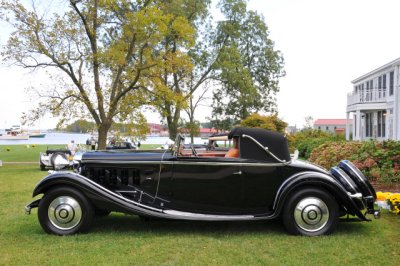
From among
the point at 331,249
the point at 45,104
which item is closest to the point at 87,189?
the point at 331,249

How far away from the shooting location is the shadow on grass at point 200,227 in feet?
19.7

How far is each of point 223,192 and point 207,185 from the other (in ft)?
0.82

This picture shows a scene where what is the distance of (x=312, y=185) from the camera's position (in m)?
5.78

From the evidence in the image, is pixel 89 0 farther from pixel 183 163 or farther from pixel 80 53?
pixel 183 163

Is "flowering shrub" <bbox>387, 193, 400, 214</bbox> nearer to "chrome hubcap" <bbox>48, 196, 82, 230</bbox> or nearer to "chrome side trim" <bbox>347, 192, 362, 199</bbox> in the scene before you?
"chrome side trim" <bbox>347, 192, 362, 199</bbox>

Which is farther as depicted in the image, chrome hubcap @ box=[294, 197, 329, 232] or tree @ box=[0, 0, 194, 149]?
tree @ box=[0, 0, 194, 149]

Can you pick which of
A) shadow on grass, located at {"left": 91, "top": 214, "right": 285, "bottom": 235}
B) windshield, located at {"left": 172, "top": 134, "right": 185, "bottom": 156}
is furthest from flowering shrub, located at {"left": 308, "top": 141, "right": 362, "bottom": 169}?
windshield, located at {"left": 172, "top": 134, "right": 185, "bottom": 156}

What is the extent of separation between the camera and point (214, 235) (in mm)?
5809

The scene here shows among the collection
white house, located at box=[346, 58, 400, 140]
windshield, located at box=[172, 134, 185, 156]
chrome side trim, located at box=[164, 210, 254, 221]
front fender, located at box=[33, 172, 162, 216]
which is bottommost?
chrome side trim, located at box=[164, 210, 254, 221]

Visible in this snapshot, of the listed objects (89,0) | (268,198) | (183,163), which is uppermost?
(89,0)

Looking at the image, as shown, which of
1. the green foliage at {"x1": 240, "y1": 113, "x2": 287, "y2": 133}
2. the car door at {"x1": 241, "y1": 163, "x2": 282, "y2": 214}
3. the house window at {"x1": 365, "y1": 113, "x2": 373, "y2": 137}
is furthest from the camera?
the house window at {"x1": 365, "y1": 113, "x2": 373, "y2": 137}

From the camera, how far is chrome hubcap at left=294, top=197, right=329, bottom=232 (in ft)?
18.6

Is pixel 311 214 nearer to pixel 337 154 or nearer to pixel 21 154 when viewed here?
pixel 337 154

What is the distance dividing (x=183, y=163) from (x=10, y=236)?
104 inches
